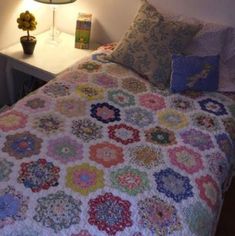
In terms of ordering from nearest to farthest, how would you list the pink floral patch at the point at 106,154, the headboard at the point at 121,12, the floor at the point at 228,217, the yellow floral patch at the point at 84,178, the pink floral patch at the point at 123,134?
1. the yellow floral patch at the point at 84,178
2. the pink floral patch at the point at 106,154
3. the pink floral patch at the point at 123,134
4. the floor at the point at 228,217
5. the headboard at the point at 121,12

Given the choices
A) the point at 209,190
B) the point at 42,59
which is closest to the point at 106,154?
the point at 209,190

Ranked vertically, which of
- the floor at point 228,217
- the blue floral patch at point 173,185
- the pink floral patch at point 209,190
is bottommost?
the floor at point 228,217

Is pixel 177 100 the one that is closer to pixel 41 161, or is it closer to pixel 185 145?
pixel 185 145

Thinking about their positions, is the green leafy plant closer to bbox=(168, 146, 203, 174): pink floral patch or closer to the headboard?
the headboard

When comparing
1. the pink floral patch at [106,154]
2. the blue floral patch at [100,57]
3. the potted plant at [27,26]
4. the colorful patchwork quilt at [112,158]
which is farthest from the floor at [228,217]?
the potted plant at [27,26]

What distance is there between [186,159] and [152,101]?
454 mm

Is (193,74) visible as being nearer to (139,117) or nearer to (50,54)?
(139,117)

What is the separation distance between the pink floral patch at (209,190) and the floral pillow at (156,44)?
709mm

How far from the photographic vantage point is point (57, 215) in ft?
3.70

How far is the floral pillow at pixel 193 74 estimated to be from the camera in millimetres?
1905

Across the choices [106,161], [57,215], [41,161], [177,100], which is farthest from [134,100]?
[57,215]

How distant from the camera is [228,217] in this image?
206 cm

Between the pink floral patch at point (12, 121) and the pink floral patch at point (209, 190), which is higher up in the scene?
the pink floral patch at point (12, 121)

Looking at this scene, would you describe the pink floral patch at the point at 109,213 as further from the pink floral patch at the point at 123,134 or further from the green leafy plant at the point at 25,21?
the green leafy plant at the point at 25,21
